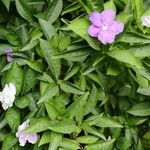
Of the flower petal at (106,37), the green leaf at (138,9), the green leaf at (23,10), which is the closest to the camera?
the flower petal at (106,37)

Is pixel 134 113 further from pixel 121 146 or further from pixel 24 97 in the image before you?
pixel 24 97

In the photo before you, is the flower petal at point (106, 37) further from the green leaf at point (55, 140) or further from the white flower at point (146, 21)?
the green leaf at point (55, 140)

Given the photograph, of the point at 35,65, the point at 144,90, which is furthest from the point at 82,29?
the point at 144,90

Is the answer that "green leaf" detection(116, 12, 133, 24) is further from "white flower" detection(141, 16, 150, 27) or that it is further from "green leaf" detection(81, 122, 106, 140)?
"green leaf" detection(81, 122, 106, 140)

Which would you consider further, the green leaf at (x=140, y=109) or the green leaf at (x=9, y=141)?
the green leaf at (x=140, y=109)

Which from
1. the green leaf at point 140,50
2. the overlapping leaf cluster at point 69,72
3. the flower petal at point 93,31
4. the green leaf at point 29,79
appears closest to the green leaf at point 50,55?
the overlapping leaf cluster at point 69,72

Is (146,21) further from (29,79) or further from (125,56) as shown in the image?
(29,79)

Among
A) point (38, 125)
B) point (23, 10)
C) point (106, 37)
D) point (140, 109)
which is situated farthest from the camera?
point (140, 109)
